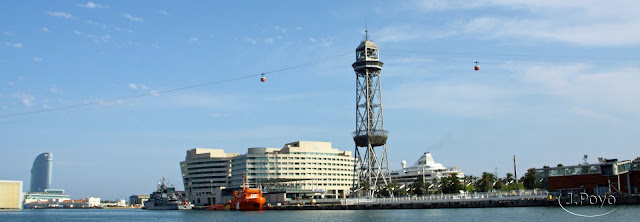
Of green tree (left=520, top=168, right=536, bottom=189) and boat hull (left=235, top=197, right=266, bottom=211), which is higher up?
green tree (left=520, top=168, right=536, bottom=189)

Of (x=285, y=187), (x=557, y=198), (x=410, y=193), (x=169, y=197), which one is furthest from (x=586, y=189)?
(x=169, y=197)

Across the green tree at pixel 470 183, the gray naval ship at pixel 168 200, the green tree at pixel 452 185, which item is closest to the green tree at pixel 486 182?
the green tree at pixel 452 185

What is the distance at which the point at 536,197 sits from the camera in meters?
97.0

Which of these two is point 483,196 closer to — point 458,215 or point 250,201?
point 458,215

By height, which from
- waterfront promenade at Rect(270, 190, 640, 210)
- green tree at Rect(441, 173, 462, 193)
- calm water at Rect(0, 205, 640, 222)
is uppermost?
green tree at Rect(441, 173, 462, 193)

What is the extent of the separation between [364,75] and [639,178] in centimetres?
8718

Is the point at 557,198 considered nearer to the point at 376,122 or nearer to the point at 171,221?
the point at 171,221

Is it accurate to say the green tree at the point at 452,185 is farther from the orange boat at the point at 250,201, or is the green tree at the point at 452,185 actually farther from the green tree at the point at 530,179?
the orange boat at the point at 250,201

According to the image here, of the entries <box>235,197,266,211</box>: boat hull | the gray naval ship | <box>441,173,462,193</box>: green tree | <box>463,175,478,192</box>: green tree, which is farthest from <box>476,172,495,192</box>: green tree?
the gray naval ship

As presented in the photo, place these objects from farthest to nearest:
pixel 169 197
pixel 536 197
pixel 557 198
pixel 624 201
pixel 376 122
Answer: pixel 169 197 → pixel 376 122 → pixel 536 197 → pixel 557 198 → pixel 624 201

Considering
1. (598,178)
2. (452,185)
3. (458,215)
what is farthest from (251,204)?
(598,178)

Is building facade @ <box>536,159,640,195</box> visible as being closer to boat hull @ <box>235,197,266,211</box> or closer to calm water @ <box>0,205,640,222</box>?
calm water @ <box>0,205,640,222</box>

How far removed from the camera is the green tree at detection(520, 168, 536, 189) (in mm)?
128375

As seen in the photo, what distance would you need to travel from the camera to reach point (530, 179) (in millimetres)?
128875
